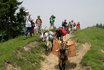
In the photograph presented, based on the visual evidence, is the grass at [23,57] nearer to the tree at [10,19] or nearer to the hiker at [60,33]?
the hiker at [60,33]

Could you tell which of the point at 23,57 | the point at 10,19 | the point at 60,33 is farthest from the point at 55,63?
the point at 10,19

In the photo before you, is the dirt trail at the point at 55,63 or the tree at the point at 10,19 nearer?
the dirt trail at the point at 55,63

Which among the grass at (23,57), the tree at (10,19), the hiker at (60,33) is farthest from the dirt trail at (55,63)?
the tree at (10,19)

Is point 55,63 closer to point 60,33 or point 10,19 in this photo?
point 60,33

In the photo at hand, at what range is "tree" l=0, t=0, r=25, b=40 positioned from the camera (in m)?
29.6

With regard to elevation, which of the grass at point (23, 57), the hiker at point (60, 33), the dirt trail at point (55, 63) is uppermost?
the hiker at point (60, 33)

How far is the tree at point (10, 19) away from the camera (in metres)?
29.6

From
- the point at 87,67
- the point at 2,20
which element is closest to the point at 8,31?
the point at 2,20

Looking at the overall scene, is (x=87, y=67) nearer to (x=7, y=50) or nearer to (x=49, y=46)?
(x=49, y=46)

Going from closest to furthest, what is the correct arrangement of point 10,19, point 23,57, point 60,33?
1. point 23,57
2. point 60,33
3. point 10,19

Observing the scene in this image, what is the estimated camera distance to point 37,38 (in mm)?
16766

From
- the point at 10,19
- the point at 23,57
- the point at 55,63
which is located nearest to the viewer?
the point at 23,57

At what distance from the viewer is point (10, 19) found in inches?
1275

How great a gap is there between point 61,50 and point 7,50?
15.2 feet
